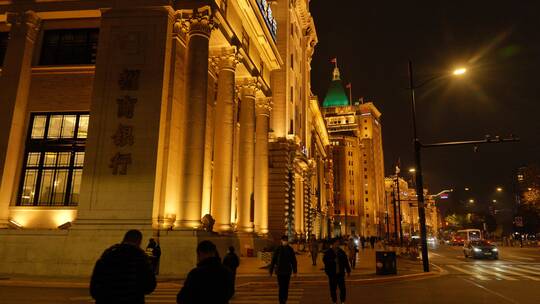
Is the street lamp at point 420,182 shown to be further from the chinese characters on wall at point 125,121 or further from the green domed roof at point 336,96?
the green domed roof at point 336,96

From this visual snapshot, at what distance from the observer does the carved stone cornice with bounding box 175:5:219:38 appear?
24.3 metres

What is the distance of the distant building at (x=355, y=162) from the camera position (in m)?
155

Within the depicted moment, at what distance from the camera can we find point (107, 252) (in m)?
5.25

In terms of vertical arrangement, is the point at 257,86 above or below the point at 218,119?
above

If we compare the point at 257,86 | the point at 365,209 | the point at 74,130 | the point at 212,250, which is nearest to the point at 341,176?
the point at 365,209

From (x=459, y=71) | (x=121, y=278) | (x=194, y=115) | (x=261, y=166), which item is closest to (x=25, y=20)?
(x=194, y=115)

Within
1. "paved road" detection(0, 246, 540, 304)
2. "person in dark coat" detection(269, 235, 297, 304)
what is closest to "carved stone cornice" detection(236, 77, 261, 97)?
"paved road" detection(0, 246, 540, 304)

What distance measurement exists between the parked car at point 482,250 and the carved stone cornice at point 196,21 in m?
29.5

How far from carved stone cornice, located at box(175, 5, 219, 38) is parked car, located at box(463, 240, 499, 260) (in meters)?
29.5

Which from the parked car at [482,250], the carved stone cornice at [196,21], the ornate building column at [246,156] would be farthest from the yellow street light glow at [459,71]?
the parked car at [482,250]

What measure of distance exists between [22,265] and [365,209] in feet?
498

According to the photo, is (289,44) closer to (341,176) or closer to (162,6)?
(162,6)

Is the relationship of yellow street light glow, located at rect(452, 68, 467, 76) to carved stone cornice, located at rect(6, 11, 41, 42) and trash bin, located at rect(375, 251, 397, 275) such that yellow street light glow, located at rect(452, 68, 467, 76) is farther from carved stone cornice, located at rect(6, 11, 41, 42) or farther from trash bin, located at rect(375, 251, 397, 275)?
carved stone cornice, located at rect(6, 11, 41, 42)

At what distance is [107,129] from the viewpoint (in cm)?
2248
